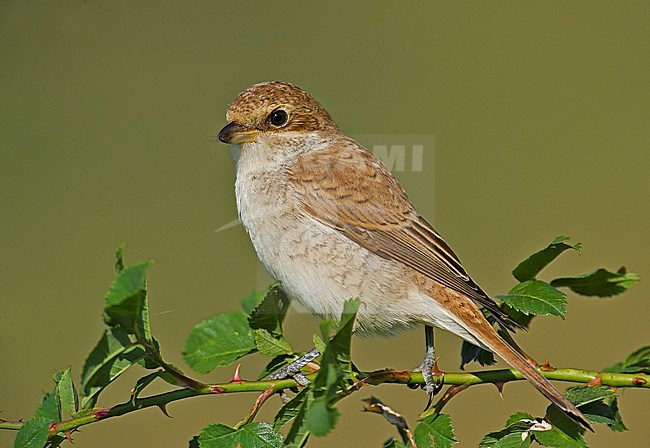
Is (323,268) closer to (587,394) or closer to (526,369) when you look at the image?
(526,369)

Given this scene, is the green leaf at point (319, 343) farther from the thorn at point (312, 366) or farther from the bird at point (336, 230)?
the bird at point (336, 230)

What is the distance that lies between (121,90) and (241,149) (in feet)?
20.3

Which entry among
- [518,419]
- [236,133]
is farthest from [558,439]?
[236,133]

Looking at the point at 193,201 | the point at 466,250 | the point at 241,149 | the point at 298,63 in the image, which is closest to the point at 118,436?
the point at 193,201

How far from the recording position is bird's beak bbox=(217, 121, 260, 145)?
7.04 feet

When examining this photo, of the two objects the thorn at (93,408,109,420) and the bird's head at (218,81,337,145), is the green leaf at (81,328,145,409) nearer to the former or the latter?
the thorn at (93,408,109,420)

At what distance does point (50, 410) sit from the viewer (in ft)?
4.09

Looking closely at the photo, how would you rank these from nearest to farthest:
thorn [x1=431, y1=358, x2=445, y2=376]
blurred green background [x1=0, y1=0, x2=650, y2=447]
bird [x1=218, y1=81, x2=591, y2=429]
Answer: thorn [x1=431, y1=358, x2=445, y2=376]
bird [x1=218, y1=81, x2=591, y2=429]
blurred green background [x1=0, y1=0, x2=650, y2=447]

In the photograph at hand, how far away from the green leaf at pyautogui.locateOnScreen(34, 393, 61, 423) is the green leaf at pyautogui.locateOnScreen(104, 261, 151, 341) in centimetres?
35

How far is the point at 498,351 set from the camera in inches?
62.8

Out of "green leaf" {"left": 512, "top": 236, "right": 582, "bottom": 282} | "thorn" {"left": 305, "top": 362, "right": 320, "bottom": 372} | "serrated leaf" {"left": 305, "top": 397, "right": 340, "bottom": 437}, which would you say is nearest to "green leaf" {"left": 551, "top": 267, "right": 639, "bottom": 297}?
"green leaf" {"left": 512, "top": 236, "right": 582, "bottom": 282}

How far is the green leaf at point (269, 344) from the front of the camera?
1496mm

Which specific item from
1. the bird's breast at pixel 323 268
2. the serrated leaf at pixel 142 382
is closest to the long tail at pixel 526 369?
the bird's breast at pixel 323 268

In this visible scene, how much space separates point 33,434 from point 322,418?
1.73ft
